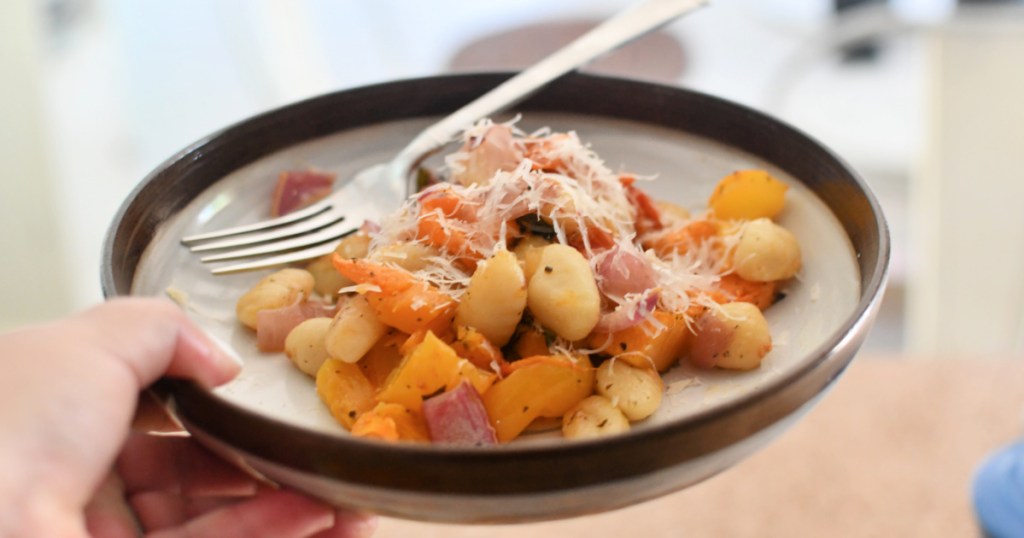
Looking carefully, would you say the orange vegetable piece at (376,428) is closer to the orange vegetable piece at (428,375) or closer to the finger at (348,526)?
the orange vegetable piece at (428,375)

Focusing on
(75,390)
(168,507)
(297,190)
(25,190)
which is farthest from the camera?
(25,190)

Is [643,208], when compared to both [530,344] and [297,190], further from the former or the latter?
[297,190]

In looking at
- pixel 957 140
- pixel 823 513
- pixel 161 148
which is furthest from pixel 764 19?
pixel 823 513

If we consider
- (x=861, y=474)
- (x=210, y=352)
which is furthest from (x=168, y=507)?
(x=861, y=474)

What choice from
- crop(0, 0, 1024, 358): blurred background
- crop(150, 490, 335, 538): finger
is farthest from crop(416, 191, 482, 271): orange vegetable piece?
crop(0, 0, 1024, 358): blurred background

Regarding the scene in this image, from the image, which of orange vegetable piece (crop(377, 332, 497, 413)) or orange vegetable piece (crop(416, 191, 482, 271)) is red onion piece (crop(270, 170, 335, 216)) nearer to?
orange vegetable piece (crop(416, 191, 482, 271))

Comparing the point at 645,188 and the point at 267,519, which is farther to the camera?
the point at 645,188

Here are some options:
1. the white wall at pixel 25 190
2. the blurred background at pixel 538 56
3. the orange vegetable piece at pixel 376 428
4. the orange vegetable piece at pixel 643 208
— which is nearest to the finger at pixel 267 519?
the orange vegetable piece at pixel 376 428
